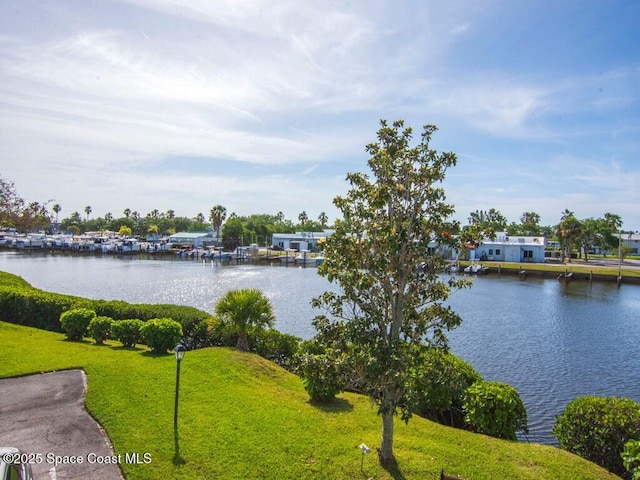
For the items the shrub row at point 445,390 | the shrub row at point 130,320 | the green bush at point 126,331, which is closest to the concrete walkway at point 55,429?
the green bush at point 126,331

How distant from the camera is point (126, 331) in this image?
15969mm


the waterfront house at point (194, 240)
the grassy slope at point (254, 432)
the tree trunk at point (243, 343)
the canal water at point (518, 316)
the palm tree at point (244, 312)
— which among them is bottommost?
the canal water at point (518, 316)

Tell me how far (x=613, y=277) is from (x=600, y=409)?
57.0 m

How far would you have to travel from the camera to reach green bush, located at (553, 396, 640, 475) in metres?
9.34

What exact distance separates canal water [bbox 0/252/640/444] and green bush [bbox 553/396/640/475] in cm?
367

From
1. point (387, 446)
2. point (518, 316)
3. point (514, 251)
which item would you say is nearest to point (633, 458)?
point (387, 446)

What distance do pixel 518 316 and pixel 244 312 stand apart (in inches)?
1061

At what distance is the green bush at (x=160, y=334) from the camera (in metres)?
15.0

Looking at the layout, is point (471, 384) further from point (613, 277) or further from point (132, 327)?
point (613, 277)

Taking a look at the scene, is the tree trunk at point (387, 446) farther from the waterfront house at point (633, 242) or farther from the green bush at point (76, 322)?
the waterfront house at point (633, 242)

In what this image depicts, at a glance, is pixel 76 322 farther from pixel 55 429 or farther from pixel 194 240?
pixel 194 240

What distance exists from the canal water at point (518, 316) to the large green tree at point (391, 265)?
8.67 meters

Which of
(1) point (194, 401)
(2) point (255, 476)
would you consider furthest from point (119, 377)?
(2) point (255, 476)

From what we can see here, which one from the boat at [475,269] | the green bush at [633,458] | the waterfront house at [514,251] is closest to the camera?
the green bush at [633,458]
